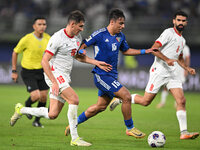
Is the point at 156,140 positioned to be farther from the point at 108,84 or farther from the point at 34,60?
the point at 34,60

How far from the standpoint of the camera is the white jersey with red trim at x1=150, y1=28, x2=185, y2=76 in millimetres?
8424

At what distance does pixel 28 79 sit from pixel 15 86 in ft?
42.4

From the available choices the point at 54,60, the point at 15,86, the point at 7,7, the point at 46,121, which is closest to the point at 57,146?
the point at 54,60

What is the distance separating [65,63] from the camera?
24.6 ft

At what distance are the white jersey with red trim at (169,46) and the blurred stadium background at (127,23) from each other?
38.2 feet

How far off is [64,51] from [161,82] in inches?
93.3

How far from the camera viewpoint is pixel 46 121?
1070cm

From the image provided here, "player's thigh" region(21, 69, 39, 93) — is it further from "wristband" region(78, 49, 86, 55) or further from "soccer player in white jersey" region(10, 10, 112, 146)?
"wristband" region(78, 49, 86, 55)

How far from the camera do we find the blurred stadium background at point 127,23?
21.6 meters

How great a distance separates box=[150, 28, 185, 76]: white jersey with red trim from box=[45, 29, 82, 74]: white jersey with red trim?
1919 mm

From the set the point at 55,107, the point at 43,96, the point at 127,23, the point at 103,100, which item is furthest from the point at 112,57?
the point at 127,23

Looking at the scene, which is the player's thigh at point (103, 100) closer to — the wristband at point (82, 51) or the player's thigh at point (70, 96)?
the player's thigh at point (70, 96)

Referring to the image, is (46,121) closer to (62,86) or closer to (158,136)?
(62,86)

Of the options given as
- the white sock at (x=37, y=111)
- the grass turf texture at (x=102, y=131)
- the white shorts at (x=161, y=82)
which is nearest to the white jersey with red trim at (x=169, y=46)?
the white shorts at (x=161, y=82)
